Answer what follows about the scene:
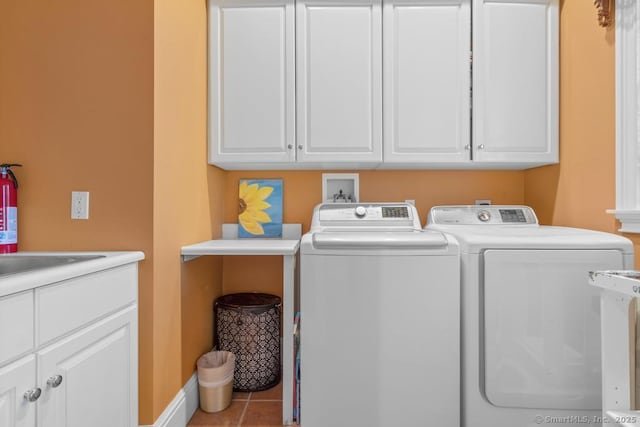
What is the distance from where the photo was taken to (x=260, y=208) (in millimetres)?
2365

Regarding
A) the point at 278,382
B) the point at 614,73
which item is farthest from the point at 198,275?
the point at 614,73

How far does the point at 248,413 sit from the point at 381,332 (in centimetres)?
91

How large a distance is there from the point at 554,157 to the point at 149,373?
7.70 feet

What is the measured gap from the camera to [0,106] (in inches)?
55.9

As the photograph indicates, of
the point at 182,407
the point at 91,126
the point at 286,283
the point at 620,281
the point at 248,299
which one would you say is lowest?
the point at 182,407

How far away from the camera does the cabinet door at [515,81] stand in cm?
199

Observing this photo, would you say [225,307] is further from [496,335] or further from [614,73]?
[614,73]

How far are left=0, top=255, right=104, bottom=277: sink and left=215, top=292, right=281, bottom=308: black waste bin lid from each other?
1.05 meters

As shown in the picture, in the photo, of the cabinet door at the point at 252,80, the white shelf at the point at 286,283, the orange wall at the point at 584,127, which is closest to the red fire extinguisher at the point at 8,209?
the white shelf at the point at 286,283

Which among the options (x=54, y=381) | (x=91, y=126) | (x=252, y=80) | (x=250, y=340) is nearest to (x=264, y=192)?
(x=252, y=80)

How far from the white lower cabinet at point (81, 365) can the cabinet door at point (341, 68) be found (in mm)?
1275

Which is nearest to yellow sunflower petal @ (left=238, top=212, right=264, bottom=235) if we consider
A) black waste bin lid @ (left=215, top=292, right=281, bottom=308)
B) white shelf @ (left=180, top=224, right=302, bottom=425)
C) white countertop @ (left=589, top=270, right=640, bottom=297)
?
black waste bin lid @ (left=215, top=292, right=281, bottom=308)

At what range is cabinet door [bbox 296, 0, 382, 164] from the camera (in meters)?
2.01

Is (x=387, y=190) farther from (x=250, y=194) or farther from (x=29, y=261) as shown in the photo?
(x=29, y=261)
